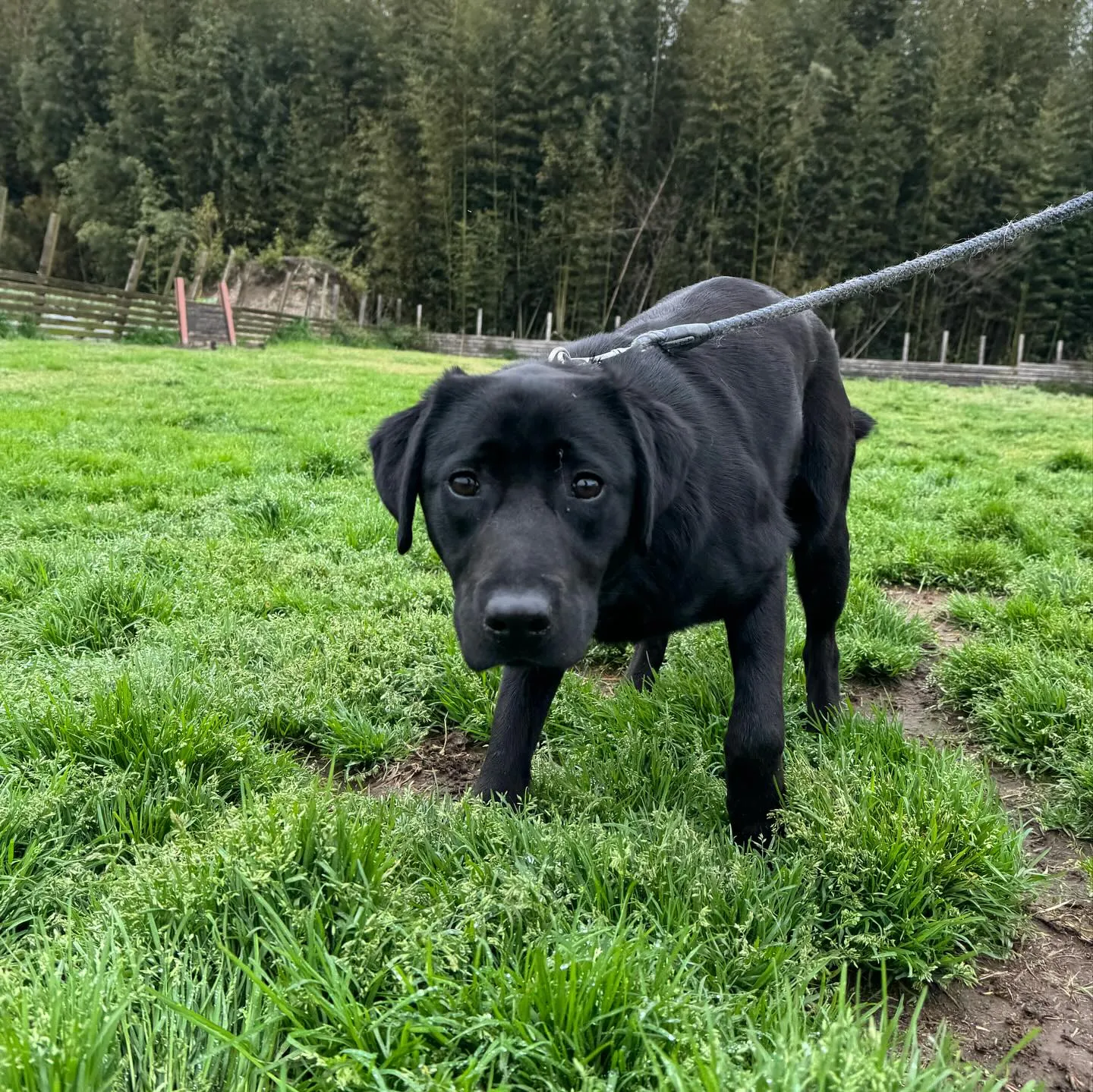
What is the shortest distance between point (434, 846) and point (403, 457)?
926mm

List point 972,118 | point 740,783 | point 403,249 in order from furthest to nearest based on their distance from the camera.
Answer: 1. point 403,249
2. point 972,118
3. point 740,783

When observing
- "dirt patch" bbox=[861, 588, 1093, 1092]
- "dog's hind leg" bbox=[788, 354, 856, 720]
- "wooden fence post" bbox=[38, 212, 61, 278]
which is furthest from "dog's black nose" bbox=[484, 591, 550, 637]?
"wooden fence post" bbox=[38, 212, 61, 278]

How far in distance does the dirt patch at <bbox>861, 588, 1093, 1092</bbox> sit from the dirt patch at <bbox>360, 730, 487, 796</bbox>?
127 cm

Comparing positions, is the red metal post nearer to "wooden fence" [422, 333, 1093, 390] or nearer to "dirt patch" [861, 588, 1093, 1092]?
"wooden fence" [422, 333, 1093, 390]

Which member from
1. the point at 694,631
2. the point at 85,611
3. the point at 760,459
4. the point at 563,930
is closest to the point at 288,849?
the point at 563,930

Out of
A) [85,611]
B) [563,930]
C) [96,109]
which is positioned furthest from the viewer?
[96,109]

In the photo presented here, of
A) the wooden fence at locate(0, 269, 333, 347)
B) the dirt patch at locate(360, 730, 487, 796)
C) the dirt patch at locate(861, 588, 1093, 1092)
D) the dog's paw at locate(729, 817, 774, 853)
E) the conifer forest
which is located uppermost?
the conifer forest

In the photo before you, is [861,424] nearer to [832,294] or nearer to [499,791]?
[832,294]

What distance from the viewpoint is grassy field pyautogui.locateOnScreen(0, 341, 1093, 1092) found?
1.17 meters

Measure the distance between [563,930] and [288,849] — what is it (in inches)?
20.6

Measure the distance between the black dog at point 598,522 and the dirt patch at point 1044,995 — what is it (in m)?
0.52

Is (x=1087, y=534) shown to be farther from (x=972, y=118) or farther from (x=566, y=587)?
(x=972, y=118)

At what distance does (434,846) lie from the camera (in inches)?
66.4

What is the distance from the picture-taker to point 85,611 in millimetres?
3041
